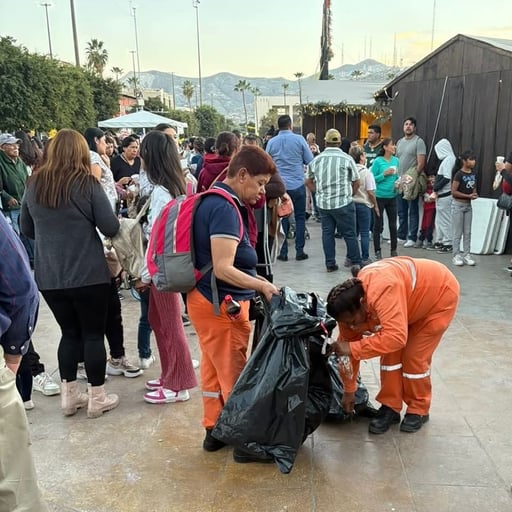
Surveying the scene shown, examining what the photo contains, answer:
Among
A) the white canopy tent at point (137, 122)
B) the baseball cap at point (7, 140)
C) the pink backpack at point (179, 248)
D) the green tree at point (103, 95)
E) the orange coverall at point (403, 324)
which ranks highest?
the green tree at point (103, 95)

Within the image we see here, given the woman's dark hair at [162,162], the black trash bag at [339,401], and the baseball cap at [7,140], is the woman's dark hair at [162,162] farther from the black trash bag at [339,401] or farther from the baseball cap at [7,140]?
the baseball cap at [7,140]

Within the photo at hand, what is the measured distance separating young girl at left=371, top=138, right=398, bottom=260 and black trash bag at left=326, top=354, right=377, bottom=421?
4.43 metres

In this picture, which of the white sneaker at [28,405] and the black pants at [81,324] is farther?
the white sneaker at [28,405]

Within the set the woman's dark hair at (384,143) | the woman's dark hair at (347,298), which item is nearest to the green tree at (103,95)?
the woman's dark hair at (384,143)

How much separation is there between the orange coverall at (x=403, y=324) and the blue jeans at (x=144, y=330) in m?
1.54

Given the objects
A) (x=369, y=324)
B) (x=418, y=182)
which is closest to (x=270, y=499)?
(x=369, y=324)

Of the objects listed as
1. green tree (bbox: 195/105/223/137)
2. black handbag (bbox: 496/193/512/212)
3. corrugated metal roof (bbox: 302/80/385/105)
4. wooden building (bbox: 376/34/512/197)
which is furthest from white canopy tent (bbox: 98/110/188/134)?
green tree (bbox: 195/105/223/137)

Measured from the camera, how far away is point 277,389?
8.30 feet

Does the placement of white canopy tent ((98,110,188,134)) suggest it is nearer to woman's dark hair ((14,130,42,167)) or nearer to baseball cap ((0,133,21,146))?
woman's dark hair ((14,130,42,167))

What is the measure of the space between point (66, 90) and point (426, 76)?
23.1 meters

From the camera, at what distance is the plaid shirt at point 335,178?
6.51m

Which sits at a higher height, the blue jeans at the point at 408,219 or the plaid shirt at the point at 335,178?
the plaid shirt at the point at 335,178

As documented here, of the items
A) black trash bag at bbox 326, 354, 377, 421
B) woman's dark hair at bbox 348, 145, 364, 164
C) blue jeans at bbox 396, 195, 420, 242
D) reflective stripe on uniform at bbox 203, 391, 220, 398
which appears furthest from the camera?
blue jeans at bbox 396, 195, 420, 242

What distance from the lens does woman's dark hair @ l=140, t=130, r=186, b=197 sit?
10.9 ft
